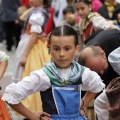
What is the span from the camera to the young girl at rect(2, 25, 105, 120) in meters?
3.03

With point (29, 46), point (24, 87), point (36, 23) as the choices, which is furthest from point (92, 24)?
point (24, 87)

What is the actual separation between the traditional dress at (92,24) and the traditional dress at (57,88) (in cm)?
199

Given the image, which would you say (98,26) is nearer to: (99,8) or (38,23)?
(38,23)

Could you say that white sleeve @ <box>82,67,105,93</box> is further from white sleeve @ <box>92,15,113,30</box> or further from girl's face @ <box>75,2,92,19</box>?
girl's face @ <box>75,2,92,19</box>

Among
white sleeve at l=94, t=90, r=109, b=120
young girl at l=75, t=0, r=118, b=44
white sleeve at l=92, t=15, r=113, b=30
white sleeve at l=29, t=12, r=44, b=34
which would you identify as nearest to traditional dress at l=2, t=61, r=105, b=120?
white sleeve at l=94, t=90, r=109, b=120

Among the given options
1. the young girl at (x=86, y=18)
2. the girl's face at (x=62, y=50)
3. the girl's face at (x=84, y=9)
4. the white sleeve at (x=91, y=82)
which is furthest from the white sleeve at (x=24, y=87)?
the girl's face at (x=84, y=9)

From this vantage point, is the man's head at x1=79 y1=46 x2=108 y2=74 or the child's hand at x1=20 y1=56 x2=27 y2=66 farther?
the child's hand at x1=20 y1=56 x2=27 y2=66

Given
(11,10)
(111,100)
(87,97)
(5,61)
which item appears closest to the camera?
(111,100)

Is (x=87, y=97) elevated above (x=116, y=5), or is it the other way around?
(x=87, y=97)

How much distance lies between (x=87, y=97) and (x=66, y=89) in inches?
10.7

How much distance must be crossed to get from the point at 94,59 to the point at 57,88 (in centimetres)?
74

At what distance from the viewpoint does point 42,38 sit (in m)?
5.64

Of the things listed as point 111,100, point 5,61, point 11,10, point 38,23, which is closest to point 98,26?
point 38,23

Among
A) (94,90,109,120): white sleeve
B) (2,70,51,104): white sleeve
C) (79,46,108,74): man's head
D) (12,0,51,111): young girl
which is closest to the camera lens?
(2,70,51,104): white sleeve
